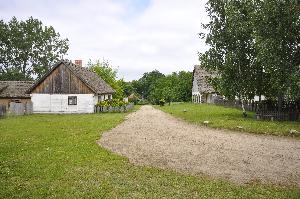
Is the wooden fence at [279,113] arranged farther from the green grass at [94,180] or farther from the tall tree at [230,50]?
the green grass at [94,180]

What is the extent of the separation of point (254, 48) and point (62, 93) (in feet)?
80.8

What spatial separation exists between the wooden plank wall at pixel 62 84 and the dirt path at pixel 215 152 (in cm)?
2105

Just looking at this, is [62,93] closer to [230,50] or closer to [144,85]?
[230,50]

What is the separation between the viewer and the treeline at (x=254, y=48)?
25.3m

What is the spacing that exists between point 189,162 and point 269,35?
16.8m

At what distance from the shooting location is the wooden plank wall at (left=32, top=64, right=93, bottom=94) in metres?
42.3

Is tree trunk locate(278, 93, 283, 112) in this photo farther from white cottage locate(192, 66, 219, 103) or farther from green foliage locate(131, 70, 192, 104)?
green foliage locate(131, 70, 192, 104)

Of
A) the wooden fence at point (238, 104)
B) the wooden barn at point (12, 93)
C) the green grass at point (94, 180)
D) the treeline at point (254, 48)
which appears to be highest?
the treeline at point (254, 48)

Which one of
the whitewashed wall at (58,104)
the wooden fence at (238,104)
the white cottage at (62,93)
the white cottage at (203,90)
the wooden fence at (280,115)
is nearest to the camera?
the wooden fence at (280,115)

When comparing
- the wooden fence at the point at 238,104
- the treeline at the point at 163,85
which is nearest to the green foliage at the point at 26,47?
the treeline at the point at 163,85

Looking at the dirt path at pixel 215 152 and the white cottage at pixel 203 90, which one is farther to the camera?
→ the white cottage at pixel 203 90

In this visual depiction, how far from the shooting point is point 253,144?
17.5 m

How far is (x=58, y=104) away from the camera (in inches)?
1682

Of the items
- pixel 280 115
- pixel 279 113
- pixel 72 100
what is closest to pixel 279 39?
pixel 279 113
